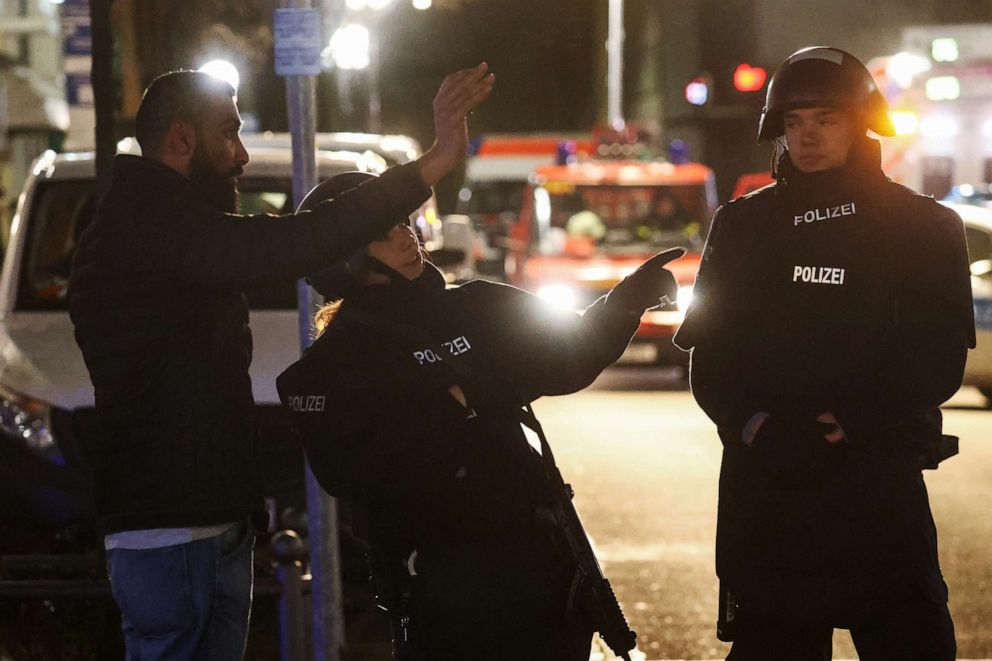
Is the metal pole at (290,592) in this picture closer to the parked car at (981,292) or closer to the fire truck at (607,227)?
the parked car at (981,292)

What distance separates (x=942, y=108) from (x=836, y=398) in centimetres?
1772

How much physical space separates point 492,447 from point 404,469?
7.0 inches

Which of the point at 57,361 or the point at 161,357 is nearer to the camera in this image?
the point at 161,357

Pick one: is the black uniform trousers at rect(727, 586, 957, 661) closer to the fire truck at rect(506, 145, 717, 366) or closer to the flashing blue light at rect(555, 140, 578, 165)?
the fire truck at rect(506, 145, 717, 366)

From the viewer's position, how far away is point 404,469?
11.0 feet

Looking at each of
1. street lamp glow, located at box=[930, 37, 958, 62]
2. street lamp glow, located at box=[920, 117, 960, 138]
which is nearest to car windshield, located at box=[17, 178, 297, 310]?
street lamp glow, located at box=[920, 117, 960, 138]

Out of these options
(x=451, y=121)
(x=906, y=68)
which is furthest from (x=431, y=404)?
(x=906, y=68)

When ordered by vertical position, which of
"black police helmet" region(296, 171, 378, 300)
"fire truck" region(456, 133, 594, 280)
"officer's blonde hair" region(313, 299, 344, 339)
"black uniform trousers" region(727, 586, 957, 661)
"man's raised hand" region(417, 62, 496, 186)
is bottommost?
"fire truck" region(456, 133, 594, 280)

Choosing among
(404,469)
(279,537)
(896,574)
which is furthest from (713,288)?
(279,537)

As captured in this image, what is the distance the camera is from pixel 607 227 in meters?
18.9

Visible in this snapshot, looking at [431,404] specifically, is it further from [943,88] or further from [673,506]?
[943,88]

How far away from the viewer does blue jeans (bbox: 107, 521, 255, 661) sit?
147 inches

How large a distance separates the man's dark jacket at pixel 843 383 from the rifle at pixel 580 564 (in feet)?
1.69

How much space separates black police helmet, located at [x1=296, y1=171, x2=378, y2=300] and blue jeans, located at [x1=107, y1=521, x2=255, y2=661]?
634mm
